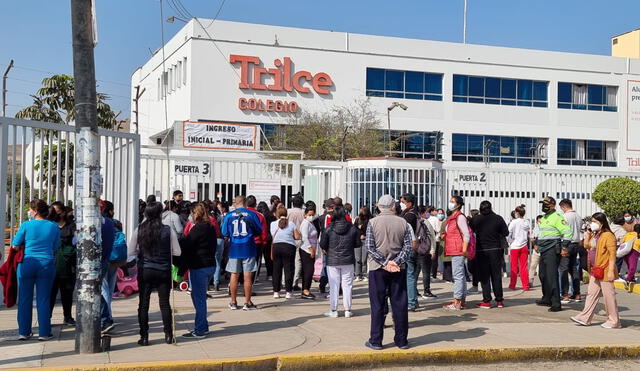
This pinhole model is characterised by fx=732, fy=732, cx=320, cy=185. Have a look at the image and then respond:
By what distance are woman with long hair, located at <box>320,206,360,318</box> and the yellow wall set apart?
52.7 metres

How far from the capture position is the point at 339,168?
20.3 metres

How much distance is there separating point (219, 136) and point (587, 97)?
33.8m

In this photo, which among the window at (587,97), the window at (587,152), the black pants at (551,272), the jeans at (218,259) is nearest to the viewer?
the black pants at (551,272)

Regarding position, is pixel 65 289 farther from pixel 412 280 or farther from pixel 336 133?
pixel 336 133

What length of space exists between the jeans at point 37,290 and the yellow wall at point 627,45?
186 feet

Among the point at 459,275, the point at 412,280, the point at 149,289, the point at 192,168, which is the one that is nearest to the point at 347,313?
the point at 412,280

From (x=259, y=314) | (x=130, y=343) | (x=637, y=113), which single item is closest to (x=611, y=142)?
(x=637, y=113)

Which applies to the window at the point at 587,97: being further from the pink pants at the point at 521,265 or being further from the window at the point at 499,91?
the pink pants at the point at 521,265

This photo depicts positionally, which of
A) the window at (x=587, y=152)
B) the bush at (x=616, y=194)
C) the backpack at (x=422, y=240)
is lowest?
the backpack at (x=422, y=240)

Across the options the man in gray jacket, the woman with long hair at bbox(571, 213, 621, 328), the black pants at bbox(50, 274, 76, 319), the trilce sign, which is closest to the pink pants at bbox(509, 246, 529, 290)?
the woman with long hair at bbox(571, 213, 621, 328)

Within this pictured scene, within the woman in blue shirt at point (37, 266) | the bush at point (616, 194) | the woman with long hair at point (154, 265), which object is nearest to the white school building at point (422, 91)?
the bush at point (616, 194)

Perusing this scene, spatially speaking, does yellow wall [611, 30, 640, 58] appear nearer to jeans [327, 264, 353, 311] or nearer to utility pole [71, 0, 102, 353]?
jeans [327, 264, 353, 311]

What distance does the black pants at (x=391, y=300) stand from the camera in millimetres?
8828

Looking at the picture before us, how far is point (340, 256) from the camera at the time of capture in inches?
446
